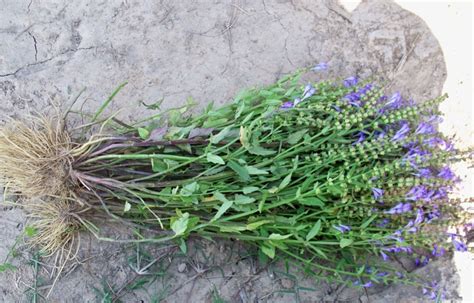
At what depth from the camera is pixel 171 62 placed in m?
2.51

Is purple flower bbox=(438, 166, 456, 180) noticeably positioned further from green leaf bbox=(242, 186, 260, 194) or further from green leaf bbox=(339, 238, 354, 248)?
green leaf bbox=(242, 186, 260, 194)

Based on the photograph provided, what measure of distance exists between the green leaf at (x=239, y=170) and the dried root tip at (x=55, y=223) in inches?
28.3

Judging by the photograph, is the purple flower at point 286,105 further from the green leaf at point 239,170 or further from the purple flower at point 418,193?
the purple flower at point 418,193

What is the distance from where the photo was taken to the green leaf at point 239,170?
199 cm

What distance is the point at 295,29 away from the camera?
2.52 meters

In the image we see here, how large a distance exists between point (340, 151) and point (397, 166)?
0.21 meters

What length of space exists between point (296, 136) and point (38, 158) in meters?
1.08

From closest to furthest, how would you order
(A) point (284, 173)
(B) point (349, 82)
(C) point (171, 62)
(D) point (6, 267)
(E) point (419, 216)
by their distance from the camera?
1. (E) point (419, 216)
2. (A) point (284, 173)
3. (B) point (349, 82)
4. (D) point (6, 267)
5. (C) point (171, 62)

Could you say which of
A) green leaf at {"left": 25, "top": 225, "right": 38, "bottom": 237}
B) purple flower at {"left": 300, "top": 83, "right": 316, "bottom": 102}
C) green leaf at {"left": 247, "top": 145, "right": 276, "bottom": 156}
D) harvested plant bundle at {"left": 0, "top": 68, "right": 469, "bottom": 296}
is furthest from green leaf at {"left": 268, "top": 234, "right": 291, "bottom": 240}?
green leaf at {"left": 25, "top": 225, "right": 38, "bottom": 237}

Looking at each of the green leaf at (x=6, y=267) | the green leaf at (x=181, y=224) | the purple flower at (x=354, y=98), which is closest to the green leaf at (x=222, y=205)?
the green leaf at (x=181, y=224)

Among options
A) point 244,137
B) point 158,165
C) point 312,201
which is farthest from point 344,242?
point 158,165

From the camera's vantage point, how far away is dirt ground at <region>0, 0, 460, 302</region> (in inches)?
94.4

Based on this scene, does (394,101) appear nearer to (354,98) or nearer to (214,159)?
(354,98)

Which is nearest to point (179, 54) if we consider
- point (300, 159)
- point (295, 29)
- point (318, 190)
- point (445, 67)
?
point (295, 29)
